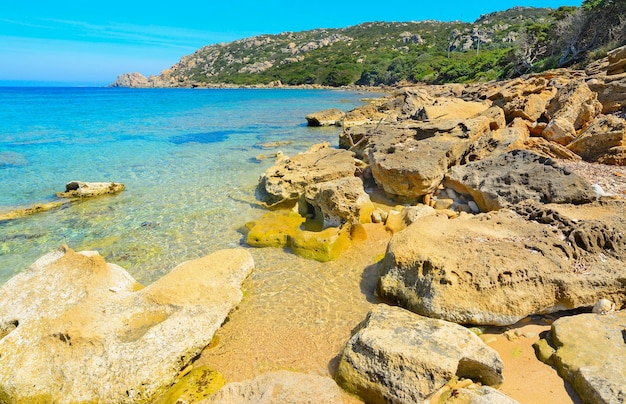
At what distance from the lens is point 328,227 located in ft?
26.1

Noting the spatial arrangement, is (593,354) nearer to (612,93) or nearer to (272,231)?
(272,231)

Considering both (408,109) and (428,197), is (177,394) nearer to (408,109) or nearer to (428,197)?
(428,197)

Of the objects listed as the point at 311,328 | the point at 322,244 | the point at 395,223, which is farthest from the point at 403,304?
the point at 395,223

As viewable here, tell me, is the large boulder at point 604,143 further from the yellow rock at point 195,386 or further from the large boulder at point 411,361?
the yellow rock at point 195,386

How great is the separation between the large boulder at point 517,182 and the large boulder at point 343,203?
2.17 meters

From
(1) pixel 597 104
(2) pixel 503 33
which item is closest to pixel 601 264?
(1) pixel 597 104

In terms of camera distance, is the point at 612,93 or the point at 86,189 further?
the point at 612,93

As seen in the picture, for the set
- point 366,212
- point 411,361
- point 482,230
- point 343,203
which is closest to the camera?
point 411,361

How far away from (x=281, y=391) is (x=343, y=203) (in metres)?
4.69

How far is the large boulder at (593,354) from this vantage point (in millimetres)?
3206

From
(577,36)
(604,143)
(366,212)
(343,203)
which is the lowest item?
(366,212)

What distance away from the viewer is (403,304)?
4.96m

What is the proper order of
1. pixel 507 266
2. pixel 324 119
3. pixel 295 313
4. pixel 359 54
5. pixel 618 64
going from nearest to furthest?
pixel 507 266 → pixel 295 313 → pixel 618 64 → pixel 324 119 → pixel 359 54

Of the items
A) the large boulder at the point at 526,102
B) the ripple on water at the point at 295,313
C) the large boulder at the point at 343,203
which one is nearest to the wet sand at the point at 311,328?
the ripple on water at the point at 295,313
